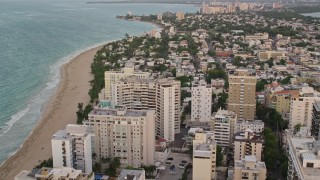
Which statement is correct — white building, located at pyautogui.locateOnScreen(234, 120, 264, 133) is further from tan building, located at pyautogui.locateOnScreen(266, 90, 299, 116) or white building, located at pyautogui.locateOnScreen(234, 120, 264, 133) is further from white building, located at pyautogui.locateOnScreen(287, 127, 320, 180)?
white building, located at pyautogui.locateOnScreen(287, 127, 320, 180)

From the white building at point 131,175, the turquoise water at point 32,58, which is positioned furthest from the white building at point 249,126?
the turquoise water at point 32,58

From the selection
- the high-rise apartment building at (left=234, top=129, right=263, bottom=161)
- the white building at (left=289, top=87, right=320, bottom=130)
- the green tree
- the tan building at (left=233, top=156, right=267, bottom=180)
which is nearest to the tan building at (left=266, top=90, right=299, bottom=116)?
the white building at (left=289, top=87, right=320, bottom=130)

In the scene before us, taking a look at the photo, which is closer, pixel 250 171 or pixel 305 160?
pixel 305 160

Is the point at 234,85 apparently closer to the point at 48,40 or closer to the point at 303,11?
the point at 48,40

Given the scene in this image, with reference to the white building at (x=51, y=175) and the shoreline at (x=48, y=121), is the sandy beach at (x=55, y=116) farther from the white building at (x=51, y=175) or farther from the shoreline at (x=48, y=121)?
the white building at (x=51, y=175)

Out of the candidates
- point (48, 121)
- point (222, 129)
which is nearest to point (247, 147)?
point (222, 129)

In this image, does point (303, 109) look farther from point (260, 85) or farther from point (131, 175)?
point (131, 175)

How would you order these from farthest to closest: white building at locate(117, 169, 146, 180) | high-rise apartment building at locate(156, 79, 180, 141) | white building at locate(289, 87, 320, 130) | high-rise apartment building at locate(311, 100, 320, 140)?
white building at locate(289, 87, 320, 130) → high-rise apartment building at locate(156, 79, 180, 141) → high-rise apartment building at locate(311, 100, 320, 140) → white building at locate(117, 169, 146, 180)
